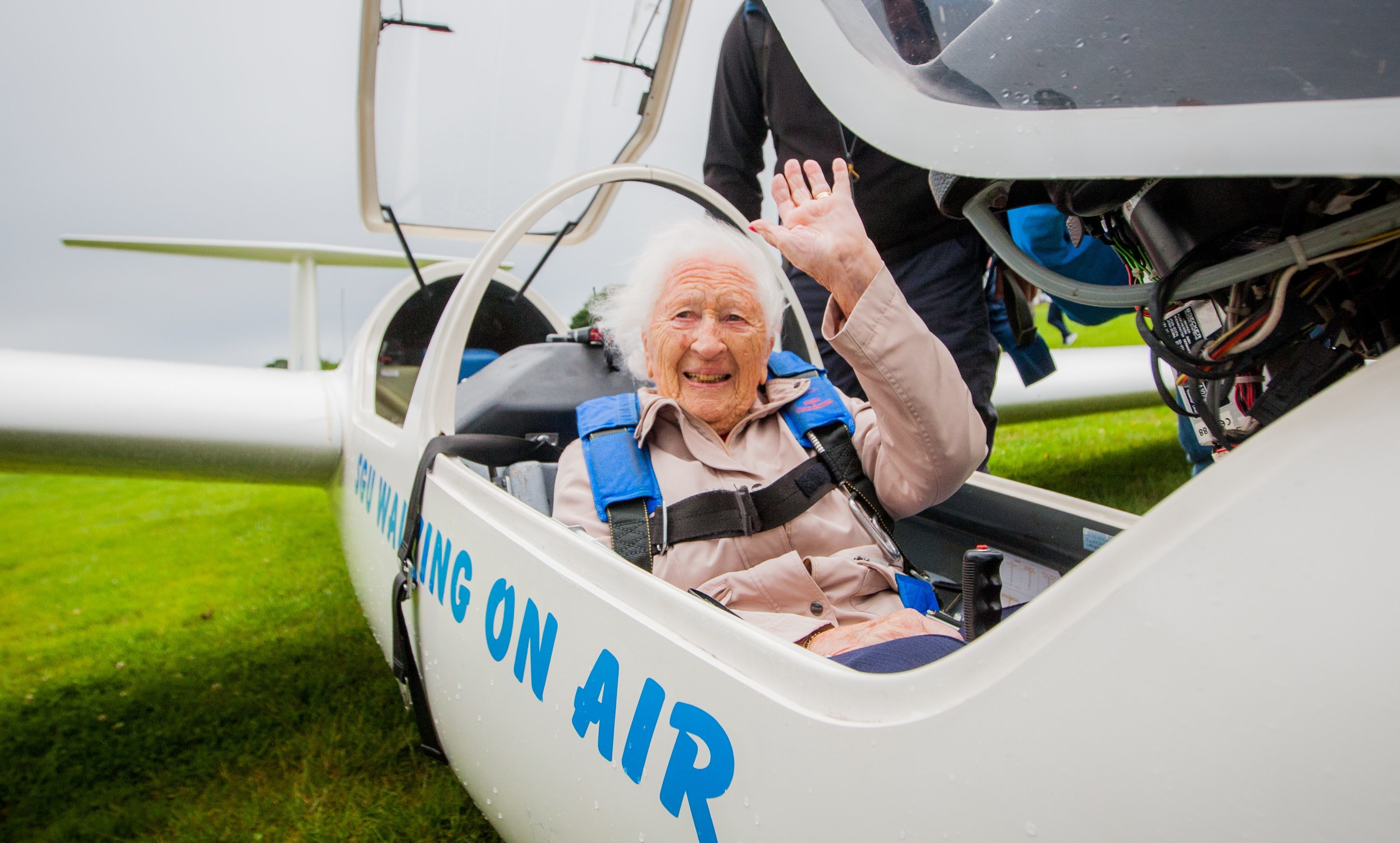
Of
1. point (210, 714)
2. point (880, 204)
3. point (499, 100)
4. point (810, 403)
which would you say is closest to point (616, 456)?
point (810, 403)

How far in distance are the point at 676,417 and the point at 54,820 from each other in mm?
1881

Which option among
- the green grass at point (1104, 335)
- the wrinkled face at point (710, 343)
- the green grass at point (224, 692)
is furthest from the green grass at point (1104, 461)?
the green grass at point (1104, 335)

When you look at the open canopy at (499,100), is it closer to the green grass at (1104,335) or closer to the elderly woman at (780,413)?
the elderly woman at (780,413)

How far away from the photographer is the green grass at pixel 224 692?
1800 millimetres

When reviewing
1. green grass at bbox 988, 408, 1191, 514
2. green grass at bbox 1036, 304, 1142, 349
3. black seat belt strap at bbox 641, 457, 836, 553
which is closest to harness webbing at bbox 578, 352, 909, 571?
black seat belt strap at bbox 641, 457, 836, 553

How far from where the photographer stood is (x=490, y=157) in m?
2.46

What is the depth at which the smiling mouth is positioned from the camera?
5.05 ft

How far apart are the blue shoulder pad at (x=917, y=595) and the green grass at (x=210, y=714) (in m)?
1.12

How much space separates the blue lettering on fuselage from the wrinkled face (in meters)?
0.54

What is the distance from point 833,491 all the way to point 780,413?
21 cm

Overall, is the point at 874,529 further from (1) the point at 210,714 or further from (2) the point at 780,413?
(1) the point at 210,714

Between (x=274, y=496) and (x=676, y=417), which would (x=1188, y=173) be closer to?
(x=676, y=417)

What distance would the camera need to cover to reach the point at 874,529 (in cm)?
138

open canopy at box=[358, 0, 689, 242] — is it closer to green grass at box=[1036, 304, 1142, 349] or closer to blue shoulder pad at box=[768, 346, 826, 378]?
blue shoulder pad at box=[768, 346, 826, 378]
